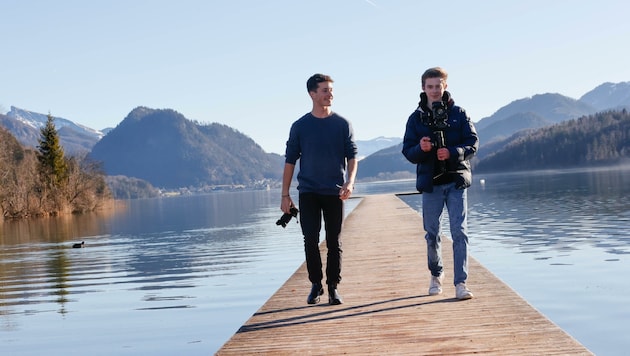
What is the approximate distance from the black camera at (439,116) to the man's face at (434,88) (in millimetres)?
78

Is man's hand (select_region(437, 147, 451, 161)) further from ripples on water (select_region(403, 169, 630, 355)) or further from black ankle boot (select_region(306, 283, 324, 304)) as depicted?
ripples on water (select_region(403, 169, 630, 355))

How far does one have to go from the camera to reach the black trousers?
8.03 meters

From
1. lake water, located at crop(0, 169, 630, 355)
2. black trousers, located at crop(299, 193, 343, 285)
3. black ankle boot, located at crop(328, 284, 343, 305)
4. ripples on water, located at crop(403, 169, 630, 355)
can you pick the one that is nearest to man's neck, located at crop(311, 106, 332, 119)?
black trousers, located at crop(299, 193, 343, 285)

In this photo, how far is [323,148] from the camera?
7.94m

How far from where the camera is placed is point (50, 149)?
8162cm

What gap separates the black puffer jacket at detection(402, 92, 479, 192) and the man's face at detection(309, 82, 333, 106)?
0.97 m

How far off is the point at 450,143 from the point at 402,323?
2071mm

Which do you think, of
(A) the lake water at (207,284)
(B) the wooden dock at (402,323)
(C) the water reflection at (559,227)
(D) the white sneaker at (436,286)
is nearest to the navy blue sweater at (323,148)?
(B) the wooden dock at (402,323)

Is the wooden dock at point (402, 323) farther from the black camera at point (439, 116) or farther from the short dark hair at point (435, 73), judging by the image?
the short dark hair at point (435, 73)

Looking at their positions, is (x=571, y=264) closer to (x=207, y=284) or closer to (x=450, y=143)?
(x=207, y=284)

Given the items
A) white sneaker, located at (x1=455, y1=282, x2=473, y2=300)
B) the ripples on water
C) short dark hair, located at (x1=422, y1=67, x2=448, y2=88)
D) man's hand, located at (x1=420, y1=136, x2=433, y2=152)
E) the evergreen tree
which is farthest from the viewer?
the evergreen tree

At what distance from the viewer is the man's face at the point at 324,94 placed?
312 inches

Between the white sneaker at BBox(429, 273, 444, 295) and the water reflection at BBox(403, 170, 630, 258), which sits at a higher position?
the white sneaker at BBox(429, 273, 444, 295)

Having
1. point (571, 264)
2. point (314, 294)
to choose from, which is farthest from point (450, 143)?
point (571, 264)
